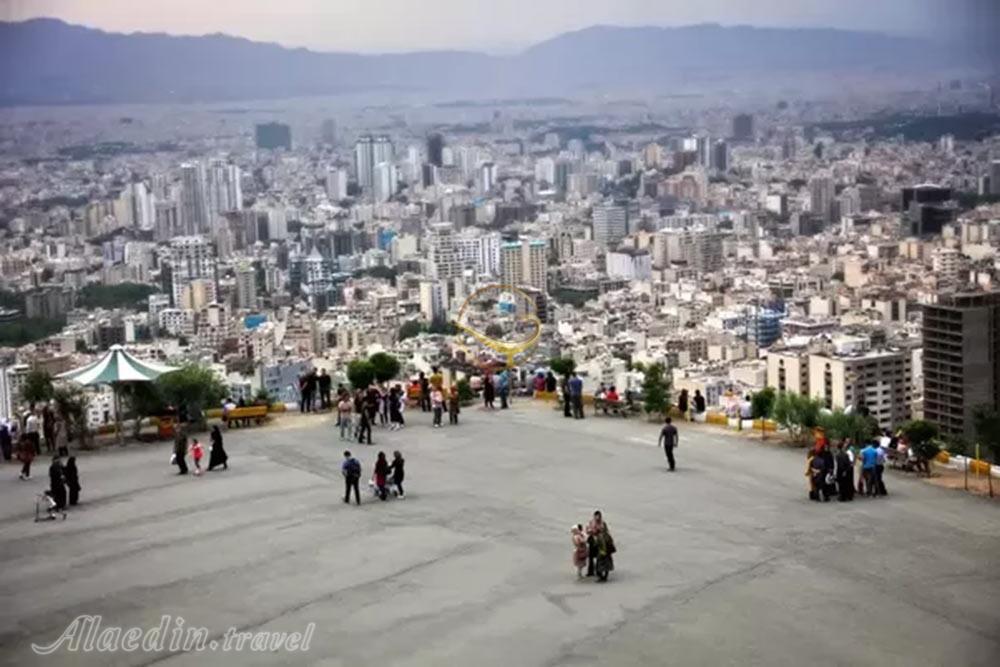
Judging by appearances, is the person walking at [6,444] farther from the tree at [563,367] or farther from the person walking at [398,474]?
the tree at [563,367]

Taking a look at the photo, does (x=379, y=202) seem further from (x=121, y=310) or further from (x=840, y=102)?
(x=121, y=310)

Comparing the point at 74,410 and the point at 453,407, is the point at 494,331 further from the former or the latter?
the point at 74,410

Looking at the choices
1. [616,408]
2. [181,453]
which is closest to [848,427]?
[616,408]

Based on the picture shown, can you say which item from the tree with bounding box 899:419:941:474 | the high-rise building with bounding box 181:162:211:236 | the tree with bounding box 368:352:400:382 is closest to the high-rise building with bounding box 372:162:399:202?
the high-rise building with bounding box 181:162:211:236

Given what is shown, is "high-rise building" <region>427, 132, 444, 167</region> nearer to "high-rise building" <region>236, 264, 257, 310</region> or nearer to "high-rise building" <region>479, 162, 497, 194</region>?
"high-rise building" <region>479, 162, 497, 194</region>

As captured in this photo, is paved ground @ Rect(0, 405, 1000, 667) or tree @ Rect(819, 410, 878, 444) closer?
paved ground @ Rect(0, 405, 1000, 667)

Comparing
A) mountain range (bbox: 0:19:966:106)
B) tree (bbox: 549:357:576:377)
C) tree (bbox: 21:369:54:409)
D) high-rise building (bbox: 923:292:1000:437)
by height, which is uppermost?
mountain range (bbox: 0:19:966:106)
